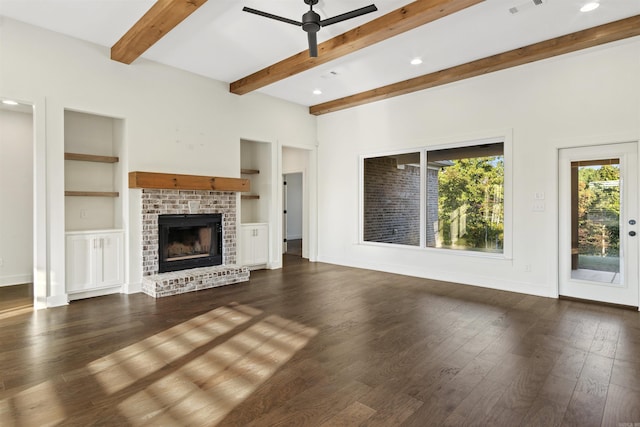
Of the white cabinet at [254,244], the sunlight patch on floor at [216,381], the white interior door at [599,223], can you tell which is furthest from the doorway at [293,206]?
the sunlight patch on floor at [216,381]

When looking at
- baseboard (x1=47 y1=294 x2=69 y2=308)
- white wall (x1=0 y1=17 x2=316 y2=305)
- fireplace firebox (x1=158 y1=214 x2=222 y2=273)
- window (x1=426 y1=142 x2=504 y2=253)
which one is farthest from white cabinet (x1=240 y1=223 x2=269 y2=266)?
window (x1=426 y1=142 x2=504 y2=253)

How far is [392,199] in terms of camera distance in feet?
22.3

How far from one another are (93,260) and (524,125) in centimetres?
626

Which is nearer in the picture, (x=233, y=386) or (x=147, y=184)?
(x=233, y=386)

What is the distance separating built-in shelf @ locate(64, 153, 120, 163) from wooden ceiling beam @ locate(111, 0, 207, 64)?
1369 mm

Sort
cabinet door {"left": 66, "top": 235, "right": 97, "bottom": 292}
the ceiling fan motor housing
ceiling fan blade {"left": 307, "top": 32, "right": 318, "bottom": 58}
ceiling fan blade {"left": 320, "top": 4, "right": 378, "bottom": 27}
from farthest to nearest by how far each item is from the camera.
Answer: cabinet door {"left": 66, "top": 235, "right": 97, "bottom": 292}, ceiling fan blade {"left": 307, "top": 32, "right": 318, "bottom": 58}, the ceiling fan motor housing, ceiling fan blade {"left": 320, "top": 4, "right": 378, "bottom": 27}

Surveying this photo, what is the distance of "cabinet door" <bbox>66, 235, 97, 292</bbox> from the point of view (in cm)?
455

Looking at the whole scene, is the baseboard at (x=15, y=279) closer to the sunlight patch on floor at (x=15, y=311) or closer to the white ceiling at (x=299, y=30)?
the sunlight patch on floor at (x=15, y=311)

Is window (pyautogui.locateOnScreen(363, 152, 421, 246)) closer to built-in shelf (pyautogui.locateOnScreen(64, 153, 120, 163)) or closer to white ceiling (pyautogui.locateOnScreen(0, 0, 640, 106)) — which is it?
white ceiling (pyautogui.locateOnScreen(0, 0, 640, 106))

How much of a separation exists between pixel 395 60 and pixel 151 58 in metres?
3.57

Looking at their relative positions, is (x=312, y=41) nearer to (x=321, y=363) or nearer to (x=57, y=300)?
(x=321, y=363)

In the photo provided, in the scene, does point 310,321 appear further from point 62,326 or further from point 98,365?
point 62,326

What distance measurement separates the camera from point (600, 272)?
452cm

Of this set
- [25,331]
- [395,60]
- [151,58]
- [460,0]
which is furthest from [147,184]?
[460,0]
